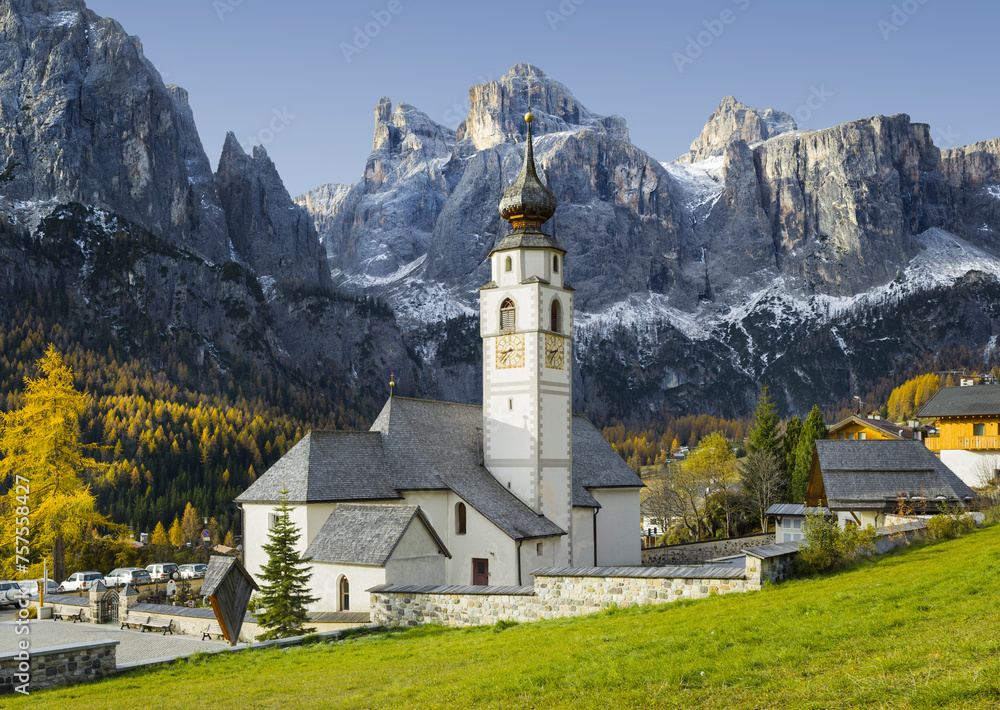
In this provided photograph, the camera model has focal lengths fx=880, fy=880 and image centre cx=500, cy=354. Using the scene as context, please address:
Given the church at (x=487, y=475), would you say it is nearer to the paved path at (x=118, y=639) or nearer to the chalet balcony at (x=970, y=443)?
the paved path at (x=118, y=639)

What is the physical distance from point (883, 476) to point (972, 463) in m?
15.5

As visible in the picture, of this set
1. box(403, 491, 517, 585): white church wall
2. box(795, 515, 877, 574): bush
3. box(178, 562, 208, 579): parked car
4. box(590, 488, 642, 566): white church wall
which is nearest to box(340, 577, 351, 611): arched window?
box(403, 491, 517, 585): white church wall

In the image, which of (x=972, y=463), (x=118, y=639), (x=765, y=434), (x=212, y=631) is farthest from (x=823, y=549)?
(x=765, y=434)

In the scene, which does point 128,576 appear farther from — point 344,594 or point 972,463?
point 972,463

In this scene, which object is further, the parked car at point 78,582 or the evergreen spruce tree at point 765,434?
the evergreen spruce tree at point 765,434

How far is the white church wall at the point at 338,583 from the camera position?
106 ft

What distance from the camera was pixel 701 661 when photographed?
13266mm

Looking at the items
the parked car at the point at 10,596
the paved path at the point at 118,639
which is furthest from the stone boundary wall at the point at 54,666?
the parked car at the point at 10,596

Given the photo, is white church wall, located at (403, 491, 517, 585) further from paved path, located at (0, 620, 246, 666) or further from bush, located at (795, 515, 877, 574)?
bush, located at (795, 515, 877, 574)

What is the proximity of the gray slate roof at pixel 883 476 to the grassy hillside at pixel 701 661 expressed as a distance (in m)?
21.0

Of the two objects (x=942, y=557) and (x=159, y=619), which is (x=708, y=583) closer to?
(x=942, y=557)

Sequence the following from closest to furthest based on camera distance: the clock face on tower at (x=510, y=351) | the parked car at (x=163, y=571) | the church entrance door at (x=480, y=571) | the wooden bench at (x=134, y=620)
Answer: the wooden bench at (x=134, y=620) → the church entrance door at (x=480, y=571) → the clock face on tower at (x=510, y=351) → the parked car at (x=163, y=571)

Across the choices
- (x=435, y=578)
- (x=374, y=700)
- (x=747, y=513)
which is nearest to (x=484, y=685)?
(x=374, y=700)

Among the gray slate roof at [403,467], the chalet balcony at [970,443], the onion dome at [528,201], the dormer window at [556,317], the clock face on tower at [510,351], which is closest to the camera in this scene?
the gray slate roof at [403,467]
